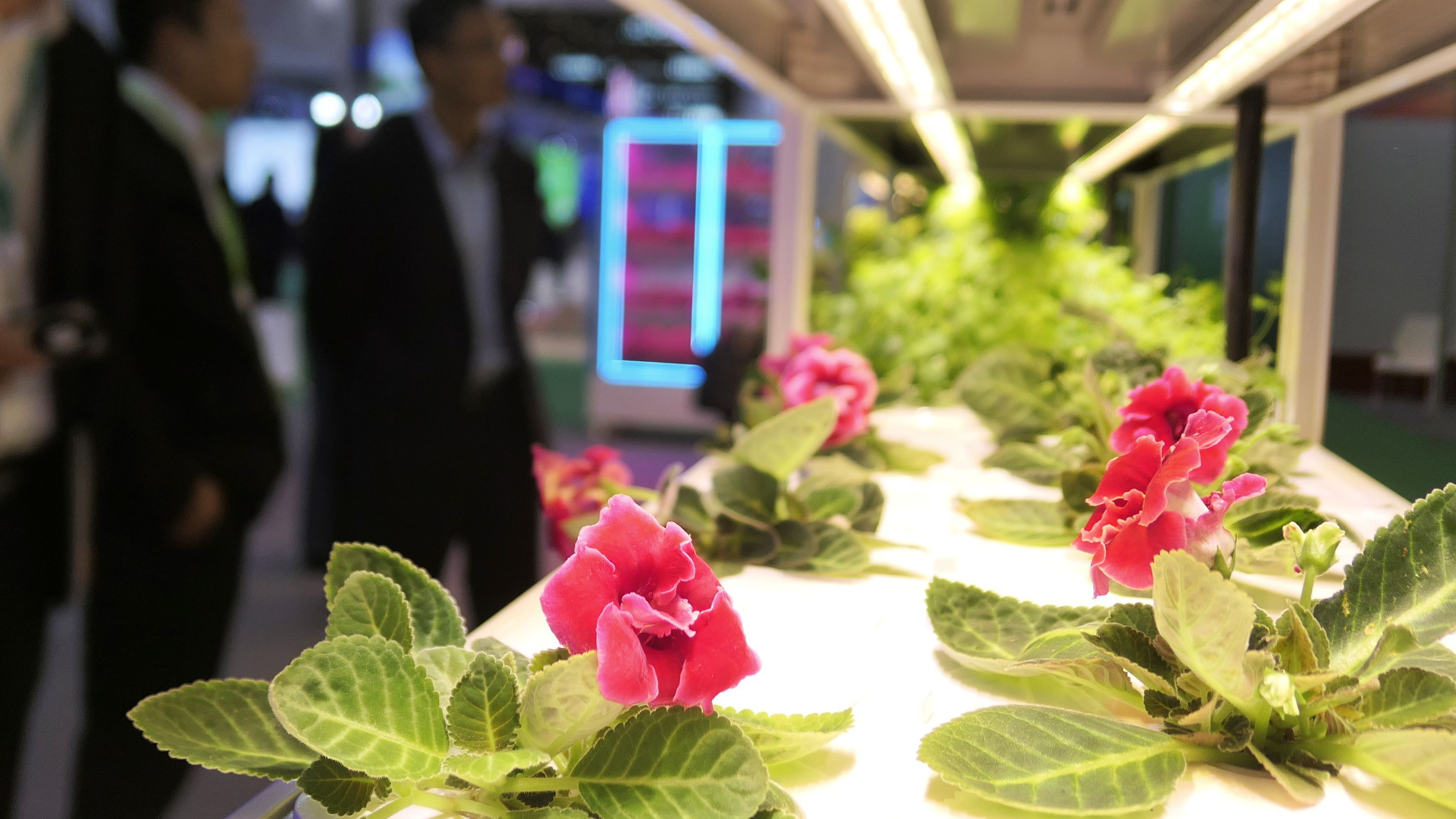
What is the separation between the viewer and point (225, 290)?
169 centimetres

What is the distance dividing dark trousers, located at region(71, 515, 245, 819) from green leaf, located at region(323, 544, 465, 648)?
127cm

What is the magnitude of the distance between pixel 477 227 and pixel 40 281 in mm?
849

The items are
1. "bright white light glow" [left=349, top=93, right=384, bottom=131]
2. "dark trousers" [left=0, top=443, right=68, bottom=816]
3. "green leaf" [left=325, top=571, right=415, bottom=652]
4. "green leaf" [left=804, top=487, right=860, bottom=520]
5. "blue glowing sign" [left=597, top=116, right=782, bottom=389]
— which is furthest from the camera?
"blue glowing sign" [left=597, top=116, right=782, bottom=389]

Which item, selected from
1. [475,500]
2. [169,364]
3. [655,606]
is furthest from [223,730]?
[475,500]

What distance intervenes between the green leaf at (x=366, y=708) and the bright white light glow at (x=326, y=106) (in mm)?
5276

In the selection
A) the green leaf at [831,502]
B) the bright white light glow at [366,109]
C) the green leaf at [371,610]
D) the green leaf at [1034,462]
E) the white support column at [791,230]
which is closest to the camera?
the green leaf at [371,610]

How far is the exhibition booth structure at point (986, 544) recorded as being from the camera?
42cm

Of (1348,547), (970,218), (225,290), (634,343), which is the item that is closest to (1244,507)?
(1348,547)

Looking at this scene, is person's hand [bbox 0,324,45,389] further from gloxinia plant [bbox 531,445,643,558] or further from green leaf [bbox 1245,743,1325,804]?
green leaf [bbox 1245,743,1325,804]

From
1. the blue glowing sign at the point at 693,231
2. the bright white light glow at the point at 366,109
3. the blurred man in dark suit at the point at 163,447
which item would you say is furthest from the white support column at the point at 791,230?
the blue glowing sign at the point at 693,231

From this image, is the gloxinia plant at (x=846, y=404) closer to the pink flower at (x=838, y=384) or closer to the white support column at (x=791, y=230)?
the pink flower at (x=838, y=384)

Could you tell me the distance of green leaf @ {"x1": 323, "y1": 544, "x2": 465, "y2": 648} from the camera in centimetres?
52

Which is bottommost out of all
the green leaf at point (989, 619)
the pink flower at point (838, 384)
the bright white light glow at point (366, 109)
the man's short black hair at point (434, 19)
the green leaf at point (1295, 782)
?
the green leaf at point (1295, 782)

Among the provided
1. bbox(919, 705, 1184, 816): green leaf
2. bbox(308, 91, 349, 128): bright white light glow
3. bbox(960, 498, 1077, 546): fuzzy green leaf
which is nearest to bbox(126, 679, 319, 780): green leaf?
bbox(919, 705, 1184, 816): green leaf
